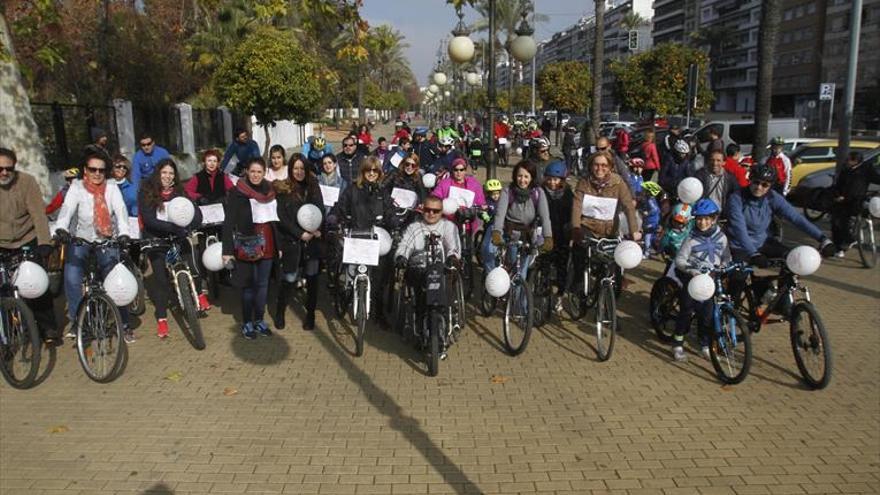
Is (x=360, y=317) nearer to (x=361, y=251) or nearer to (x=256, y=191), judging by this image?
(x=361, y=251)

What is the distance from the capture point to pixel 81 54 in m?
24.8

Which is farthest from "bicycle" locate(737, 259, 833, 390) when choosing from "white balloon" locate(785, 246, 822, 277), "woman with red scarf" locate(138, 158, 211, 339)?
"woman with red scarf" locate(138, 158, 211, 339)

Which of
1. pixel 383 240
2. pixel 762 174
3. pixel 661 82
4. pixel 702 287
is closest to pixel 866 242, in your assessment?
pixel 762 174

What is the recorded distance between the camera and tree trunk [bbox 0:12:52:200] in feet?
31.6

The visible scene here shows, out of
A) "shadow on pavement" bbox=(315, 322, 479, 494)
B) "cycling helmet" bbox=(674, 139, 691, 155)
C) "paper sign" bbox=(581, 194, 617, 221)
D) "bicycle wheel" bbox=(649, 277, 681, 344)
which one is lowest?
"shadow on pavement" bbox=(315, 322, 479, 494)

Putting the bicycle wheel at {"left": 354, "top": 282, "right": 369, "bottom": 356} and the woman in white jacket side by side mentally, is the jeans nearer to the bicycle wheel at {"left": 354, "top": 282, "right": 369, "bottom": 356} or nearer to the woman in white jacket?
the woman in white jacket

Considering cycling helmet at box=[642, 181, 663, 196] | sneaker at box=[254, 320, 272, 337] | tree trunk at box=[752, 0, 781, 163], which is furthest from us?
tree trunk at box=[752, 0, 781, 163]

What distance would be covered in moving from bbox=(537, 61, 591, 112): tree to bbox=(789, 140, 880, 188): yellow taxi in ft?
72.4

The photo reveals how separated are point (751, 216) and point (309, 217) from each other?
14.2 feet

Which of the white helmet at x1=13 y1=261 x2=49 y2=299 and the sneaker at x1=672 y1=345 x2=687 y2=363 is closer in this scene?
the white helmet at x1=13 y1=261 x2=49 y2=299

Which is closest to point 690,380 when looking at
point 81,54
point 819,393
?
point 819,393

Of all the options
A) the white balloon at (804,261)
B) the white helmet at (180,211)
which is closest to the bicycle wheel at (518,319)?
the white balloon at (804,261)

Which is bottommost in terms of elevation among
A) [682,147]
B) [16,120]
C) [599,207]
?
[599,207]

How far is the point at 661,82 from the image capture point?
117 ft
